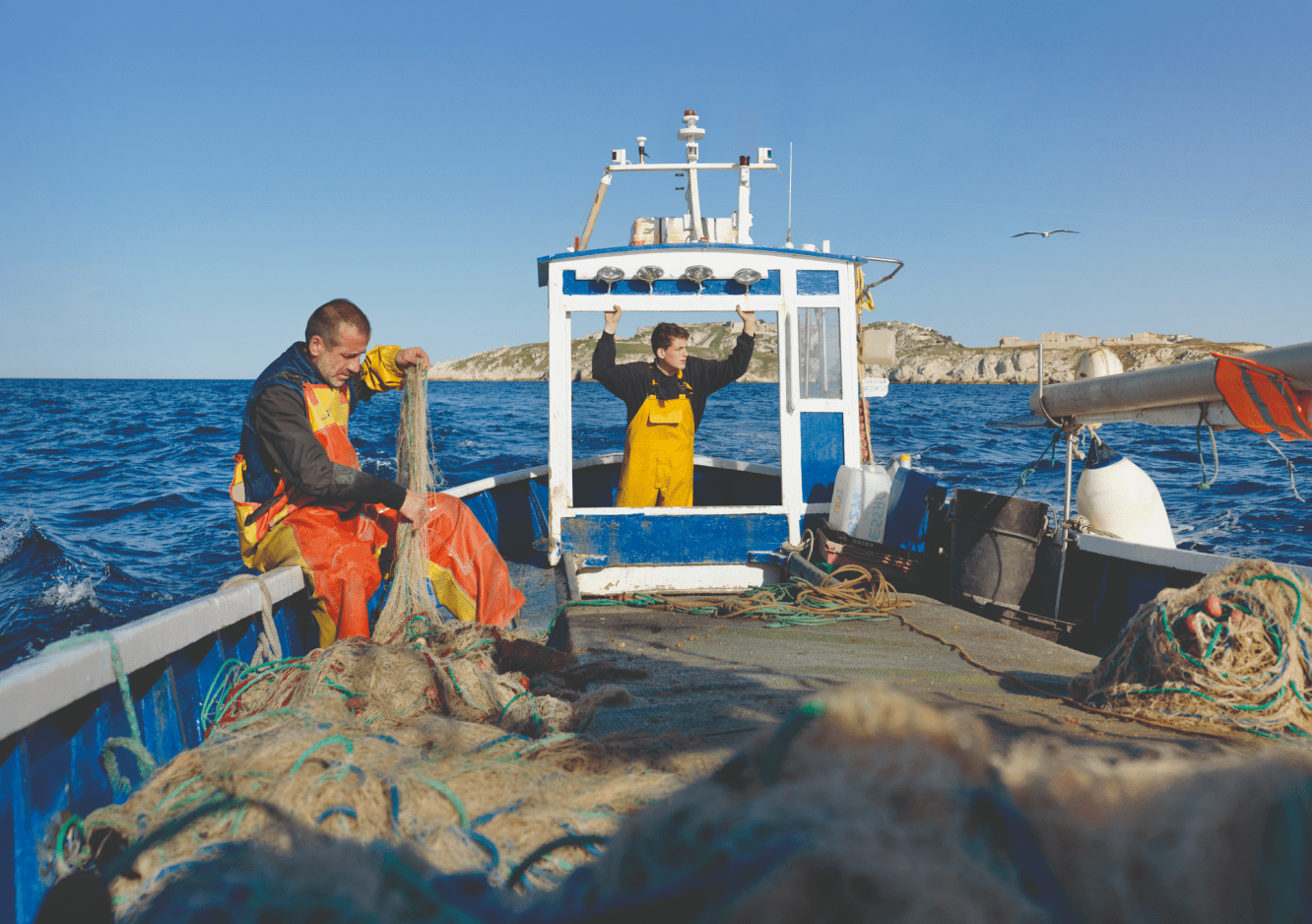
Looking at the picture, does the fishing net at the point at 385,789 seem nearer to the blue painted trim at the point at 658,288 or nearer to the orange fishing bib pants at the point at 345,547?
the orange fishing bib pants at the point at 345,547

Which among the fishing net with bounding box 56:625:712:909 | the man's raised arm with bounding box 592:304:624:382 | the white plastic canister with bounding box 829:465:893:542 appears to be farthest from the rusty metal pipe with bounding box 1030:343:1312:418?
the fishing net with bounding box 56:625:712:909

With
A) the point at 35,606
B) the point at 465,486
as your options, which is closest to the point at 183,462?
the point at 35,606

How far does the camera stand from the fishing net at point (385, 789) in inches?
59.6

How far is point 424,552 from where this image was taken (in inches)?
163

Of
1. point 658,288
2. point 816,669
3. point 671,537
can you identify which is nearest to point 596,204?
point 658,288

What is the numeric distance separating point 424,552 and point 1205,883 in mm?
3760

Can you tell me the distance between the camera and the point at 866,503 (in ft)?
18.6

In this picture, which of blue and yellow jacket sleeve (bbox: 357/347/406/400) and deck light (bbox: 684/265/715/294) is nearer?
blue and yellow jacket sleeve (bbox: 357/347/406/400)

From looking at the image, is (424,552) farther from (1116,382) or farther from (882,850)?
(1116,382)

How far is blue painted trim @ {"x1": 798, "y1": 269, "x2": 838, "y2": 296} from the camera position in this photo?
20.4 feet

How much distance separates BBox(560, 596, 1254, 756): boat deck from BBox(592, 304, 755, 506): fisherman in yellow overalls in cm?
151

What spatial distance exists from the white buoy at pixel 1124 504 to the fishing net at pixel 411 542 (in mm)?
4011

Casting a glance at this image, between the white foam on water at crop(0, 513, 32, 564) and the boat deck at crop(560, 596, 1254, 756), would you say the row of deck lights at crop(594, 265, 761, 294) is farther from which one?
the white foam on water at crop(0, 513, 32, 564)

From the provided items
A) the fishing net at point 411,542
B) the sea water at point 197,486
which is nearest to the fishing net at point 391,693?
the fishing net at point 411,542
